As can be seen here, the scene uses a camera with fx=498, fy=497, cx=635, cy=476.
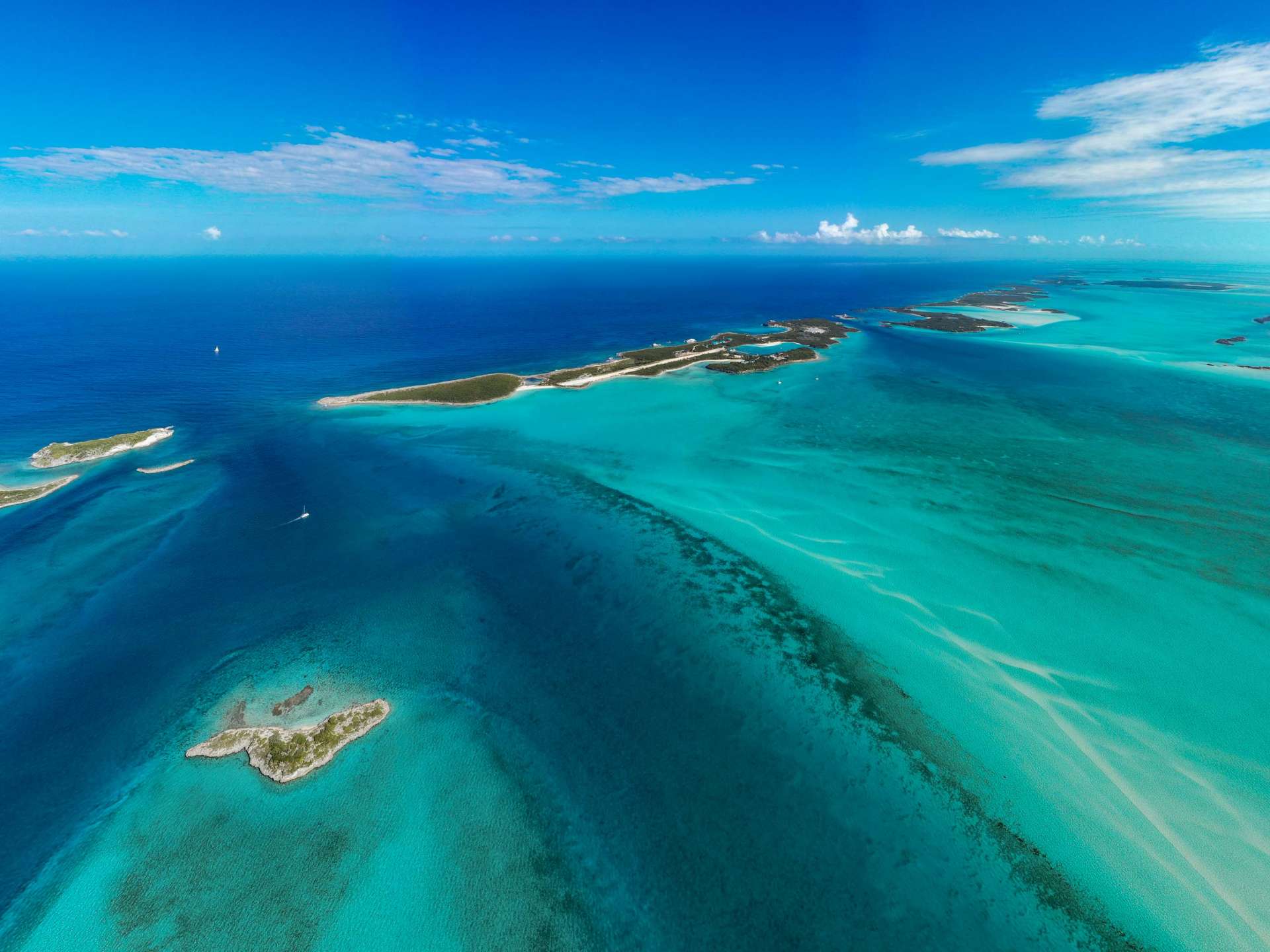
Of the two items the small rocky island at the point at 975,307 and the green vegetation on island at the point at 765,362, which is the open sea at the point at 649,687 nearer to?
the green vegetation on island at the point at 765,362

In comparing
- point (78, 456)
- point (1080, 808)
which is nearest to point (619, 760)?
point (1080, 808)

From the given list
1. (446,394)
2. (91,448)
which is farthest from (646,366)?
(91,448)

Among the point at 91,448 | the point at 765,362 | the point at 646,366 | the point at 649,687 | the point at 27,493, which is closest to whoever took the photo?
the point at 649,687

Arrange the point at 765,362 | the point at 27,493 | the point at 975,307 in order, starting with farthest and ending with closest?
the point at 975,307
the point at 765,362
the point at 27,493

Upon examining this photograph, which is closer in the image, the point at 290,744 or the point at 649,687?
the point at 290,744

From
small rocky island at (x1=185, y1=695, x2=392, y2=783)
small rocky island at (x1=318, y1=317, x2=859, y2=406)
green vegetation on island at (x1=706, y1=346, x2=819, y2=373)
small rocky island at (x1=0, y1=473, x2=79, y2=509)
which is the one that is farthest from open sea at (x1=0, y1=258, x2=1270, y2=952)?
green vegetation on island at (x1=706, y1=346, x2=819, y2=373)

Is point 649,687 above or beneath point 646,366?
beneath

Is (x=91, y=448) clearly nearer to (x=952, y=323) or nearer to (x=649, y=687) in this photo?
(x=649, y=687)

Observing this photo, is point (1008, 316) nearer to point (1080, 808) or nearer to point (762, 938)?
point (1080, 808)
